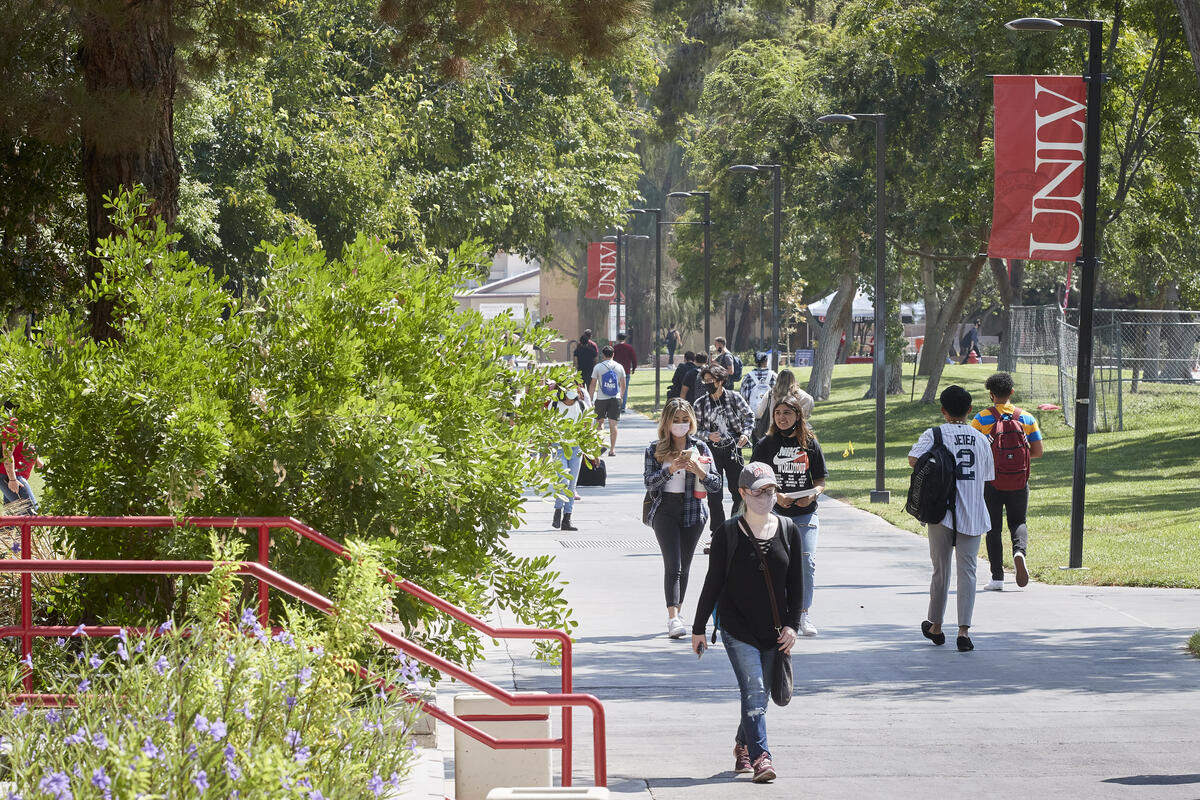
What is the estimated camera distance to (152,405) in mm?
7109

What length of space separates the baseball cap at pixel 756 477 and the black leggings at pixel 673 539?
11.1 feet

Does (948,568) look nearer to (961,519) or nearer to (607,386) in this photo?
(961,519)

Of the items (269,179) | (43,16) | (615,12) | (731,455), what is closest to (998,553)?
(731,455)

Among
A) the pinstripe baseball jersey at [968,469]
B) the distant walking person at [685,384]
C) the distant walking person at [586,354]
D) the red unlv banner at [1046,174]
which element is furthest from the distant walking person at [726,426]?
the distant walking person at [586,354]

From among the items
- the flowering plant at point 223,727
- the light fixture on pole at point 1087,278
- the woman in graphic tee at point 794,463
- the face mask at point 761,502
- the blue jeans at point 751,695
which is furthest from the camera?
the light fixture on pole at point 1087,278

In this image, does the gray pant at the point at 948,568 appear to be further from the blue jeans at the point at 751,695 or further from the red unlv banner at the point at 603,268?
the red unlv banner at the point at 603,268

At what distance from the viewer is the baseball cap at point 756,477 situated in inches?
320

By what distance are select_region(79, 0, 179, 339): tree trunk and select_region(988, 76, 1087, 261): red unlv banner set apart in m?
9.46

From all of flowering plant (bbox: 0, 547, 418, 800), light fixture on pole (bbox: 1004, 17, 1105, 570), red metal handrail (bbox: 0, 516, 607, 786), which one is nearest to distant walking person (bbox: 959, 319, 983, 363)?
light fixture on pole (bbox: 1004, 17, 1105, 570)

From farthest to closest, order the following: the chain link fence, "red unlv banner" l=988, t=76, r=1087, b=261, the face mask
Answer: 1. the chain link fence
2. "red unlv banner" l=988, t=76, r=1087, b=261
3. the face mask

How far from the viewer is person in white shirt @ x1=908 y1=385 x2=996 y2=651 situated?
1113 cm

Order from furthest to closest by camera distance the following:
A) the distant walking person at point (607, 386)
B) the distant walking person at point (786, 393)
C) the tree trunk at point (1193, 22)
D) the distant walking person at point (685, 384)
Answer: the distant walking person at point (607, 386)
the distant walking person at point (685, 384)
the tree trunk at point (1193, 22)
the distant walking person at point (786, 393)

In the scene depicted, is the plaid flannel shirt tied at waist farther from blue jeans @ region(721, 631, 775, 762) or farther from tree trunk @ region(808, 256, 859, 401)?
tree trunk @ region(808, 256, 859, 401)

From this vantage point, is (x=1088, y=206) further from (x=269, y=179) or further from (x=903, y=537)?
(x=269, y=179)
